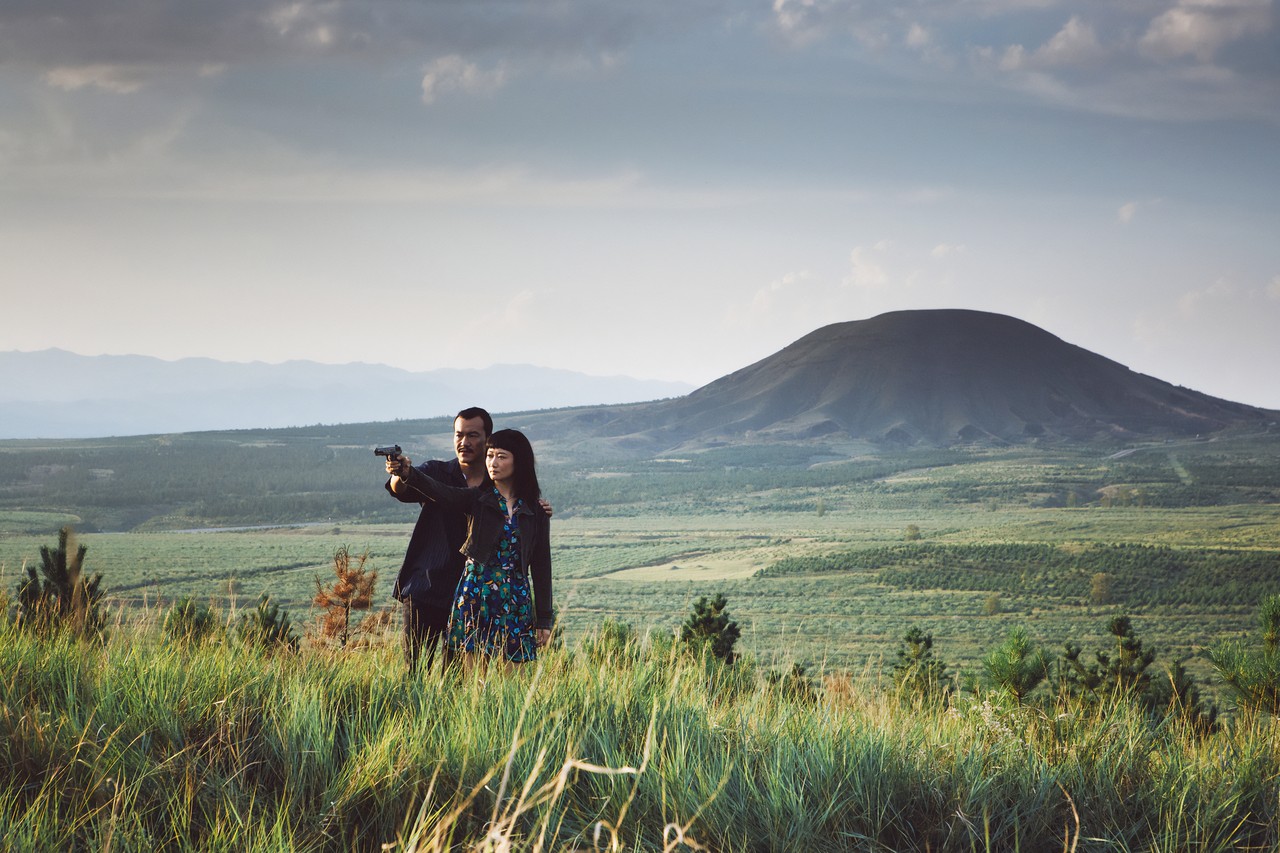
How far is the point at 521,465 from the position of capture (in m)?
4.84

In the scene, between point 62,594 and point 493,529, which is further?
point 62,594

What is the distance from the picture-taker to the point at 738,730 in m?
3.57

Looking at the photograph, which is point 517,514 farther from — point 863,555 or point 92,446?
point 92,446

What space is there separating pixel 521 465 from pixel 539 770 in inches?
89.3

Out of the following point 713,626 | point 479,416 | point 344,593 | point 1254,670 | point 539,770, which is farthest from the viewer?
point 713,626

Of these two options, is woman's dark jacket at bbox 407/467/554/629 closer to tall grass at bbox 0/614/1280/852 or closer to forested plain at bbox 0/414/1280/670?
tall grass at bbox 0/614/1280/852

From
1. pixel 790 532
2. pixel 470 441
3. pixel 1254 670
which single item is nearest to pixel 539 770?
pixel 470 441

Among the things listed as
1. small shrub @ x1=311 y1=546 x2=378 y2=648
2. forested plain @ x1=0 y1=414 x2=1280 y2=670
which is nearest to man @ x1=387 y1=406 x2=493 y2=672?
small shrub @ x1=311 y1=546 x2=378 y2=648

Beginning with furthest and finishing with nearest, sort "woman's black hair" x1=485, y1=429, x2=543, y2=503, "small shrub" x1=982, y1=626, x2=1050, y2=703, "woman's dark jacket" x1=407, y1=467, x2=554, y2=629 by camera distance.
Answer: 1. "small shrub" x1=982, y1=626, x2=1050, y2=703
2. "woman's black hair" x1=485, y1=429, x2=543, y2=503
3. "woman's dark jacket" x1=407, y1=467, x2=554, y2=629

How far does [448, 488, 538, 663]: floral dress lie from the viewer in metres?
4.68

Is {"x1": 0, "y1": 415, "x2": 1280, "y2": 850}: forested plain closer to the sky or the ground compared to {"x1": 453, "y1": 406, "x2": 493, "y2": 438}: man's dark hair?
closer to the ground

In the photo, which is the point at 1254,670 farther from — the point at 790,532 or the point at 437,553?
the point at 790,532

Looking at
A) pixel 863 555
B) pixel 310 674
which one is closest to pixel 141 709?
pixel 310 674

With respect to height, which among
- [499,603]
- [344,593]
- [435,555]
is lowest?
[344,593]
